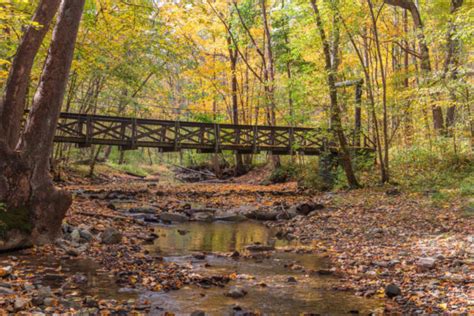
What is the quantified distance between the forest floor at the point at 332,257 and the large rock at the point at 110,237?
0.06 feet

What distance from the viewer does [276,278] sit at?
5664 millimetres

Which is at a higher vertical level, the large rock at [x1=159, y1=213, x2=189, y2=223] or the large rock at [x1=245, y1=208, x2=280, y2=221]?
the large rock at [x1=159, y1=213, x2=189, y2=223]

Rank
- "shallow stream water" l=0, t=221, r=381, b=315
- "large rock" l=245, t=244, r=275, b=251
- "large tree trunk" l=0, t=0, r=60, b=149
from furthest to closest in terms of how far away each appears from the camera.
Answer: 1. "large rock" l=245, t=244, r=275, b=251
2. "large tree trunk" l=0, t=0, r=60, b=149
3. "shallow stream water" l=0, t=221, r=381, b=315

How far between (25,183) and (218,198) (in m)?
9.96

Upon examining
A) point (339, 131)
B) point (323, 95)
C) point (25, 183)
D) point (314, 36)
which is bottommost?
point (25, 183)

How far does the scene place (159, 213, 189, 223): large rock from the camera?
1097 centimetres

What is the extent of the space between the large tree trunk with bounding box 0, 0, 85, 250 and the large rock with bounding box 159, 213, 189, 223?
14.8ft

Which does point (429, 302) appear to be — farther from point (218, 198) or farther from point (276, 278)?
point (218, 198)

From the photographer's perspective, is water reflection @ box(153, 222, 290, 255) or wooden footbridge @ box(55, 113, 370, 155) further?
wooden footbridge @ box(55, 113, 370, 155)

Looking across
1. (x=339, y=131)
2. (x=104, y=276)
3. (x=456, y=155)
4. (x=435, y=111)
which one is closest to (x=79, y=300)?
(x=104, y=276)

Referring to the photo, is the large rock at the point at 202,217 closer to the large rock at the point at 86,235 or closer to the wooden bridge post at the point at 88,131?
the large rock at the point at 86,235

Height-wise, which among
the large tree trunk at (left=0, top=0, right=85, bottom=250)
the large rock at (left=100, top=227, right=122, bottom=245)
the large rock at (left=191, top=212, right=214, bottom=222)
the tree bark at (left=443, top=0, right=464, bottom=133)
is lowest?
the large rock at (left=191, top=212, right=214, bottom=222)

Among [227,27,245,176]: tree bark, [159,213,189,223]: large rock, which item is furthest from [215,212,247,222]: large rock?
[227,27,245,176]: tree bark

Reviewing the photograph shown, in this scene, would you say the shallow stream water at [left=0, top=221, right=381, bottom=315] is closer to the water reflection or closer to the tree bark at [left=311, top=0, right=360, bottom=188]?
the water reflection
